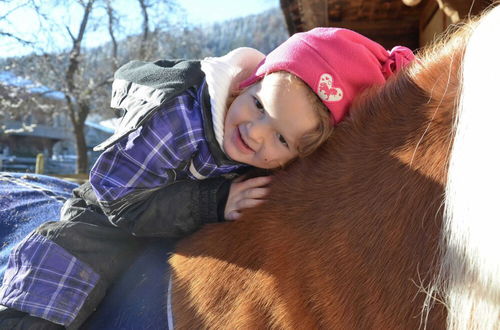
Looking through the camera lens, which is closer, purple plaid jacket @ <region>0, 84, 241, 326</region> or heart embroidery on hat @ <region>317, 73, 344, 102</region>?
heart embroidery on hat @ <region>317, 73, 344, 102</region>

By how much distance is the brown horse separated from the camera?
76 centimetres

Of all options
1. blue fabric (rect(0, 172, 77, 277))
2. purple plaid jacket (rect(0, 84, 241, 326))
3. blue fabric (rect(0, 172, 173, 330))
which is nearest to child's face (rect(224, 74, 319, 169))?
purple plaid jacket (rect(0, 84, 241, 326))

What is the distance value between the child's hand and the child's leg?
0.43 metres

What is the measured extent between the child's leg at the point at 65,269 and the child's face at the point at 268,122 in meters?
0.51

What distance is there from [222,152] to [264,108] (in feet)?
0.70

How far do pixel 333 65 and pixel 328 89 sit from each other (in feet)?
0.20

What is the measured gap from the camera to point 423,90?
3.18 feet

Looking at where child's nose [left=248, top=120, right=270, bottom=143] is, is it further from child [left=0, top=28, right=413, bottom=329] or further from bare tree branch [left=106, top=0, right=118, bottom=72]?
bare tree branch [left=106, top=0, right=118, bottom=72]

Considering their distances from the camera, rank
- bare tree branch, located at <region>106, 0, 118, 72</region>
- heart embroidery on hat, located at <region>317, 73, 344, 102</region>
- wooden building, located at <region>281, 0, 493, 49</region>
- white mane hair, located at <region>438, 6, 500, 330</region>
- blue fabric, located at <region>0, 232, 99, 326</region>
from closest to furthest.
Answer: white mane hair, located at <region>438, 6, 500, 330</region>, heart embroidery on hat, located at <region>317, 73, 344, 102</region>, blue fabric, located at <region>0, 232, 99, 326</region>, wooden building, located at <region>281, 0, 493, 49</region>, bare tree branch, located at <region>106, 0, 118, 72</region>

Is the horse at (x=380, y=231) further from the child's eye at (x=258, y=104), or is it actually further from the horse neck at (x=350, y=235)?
the child's eye at (x=258, y=104)

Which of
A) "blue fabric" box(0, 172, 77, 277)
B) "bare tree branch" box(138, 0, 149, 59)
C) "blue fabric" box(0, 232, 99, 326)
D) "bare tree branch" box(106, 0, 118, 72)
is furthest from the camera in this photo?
"bare tree branch" box(138, 0, 149, 59)

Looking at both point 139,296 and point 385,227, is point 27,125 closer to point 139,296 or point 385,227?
point 139,296

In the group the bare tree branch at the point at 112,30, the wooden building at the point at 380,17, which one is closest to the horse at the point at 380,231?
the wooden building at the point at 380,17

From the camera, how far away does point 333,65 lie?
1.15 m
